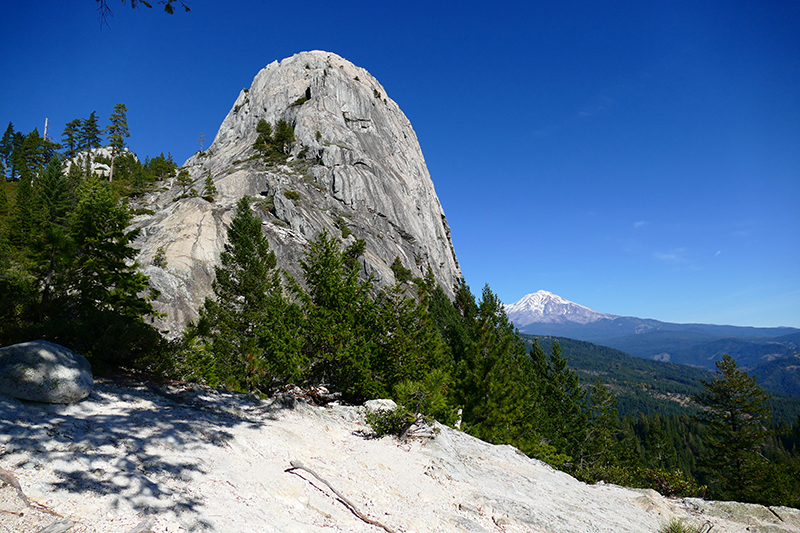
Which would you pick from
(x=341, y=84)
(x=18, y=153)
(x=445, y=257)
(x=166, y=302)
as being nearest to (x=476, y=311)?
(x=445, y=257)

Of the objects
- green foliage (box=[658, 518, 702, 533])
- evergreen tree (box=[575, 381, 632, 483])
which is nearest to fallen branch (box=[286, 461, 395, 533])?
green foliage (box=[658, 518, 702, 533])

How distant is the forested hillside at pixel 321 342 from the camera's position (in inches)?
399

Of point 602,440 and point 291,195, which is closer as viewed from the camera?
point 602,440

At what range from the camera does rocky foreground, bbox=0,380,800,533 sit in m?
4.11

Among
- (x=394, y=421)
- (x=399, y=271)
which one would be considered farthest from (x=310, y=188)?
(x=394, y=421)

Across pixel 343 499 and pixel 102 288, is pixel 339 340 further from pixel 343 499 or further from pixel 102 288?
pixel 102 288

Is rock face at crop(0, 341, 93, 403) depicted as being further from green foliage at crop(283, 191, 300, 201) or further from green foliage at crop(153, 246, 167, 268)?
green foliage at crop(283, 191, 300, 201)

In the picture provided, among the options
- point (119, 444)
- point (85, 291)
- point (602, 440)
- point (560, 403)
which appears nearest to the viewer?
point (119, 444)

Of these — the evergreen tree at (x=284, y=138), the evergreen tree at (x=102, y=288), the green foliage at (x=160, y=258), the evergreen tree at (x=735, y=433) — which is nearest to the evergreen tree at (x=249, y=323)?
the evergreen tree at (x=102, y=288)

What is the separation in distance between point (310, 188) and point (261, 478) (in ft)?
174

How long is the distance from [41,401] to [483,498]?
28.1 feet

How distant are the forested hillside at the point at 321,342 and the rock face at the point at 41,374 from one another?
8.64 feet

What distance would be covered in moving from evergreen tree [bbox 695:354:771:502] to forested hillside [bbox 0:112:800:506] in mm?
136

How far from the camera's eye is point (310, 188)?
54.9m
